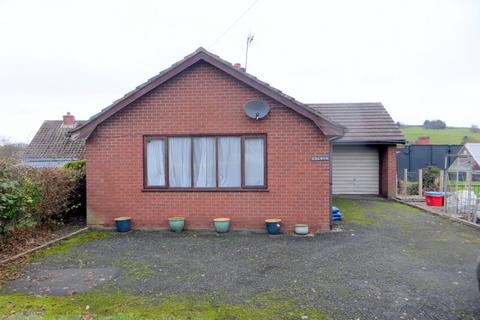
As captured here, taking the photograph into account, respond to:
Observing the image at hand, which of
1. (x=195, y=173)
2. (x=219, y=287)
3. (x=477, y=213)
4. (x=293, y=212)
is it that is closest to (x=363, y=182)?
(x=477, y=213)

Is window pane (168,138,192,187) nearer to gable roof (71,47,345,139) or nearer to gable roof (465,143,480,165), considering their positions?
gable roof (71,47,345,139)

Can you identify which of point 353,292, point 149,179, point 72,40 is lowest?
point 353,292

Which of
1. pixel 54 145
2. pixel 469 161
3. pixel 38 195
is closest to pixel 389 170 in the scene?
pixel 469 161

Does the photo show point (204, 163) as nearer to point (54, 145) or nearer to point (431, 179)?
point (431, 179)

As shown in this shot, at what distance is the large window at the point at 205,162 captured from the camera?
9.55m

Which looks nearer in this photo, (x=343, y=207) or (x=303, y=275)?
(x=303, y=275)

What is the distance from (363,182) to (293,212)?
29.1 ft

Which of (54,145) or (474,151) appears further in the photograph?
(54,145)

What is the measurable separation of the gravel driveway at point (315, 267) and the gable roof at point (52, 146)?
17.5 m

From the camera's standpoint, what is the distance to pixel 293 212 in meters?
9.41

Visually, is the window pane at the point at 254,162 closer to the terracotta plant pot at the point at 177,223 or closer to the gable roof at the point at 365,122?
the terracotta plant pot at the point at 177,223

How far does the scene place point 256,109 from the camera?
930 centimetres

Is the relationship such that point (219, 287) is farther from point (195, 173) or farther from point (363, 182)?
point (363, 182)

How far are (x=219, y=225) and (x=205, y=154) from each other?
1.85m
